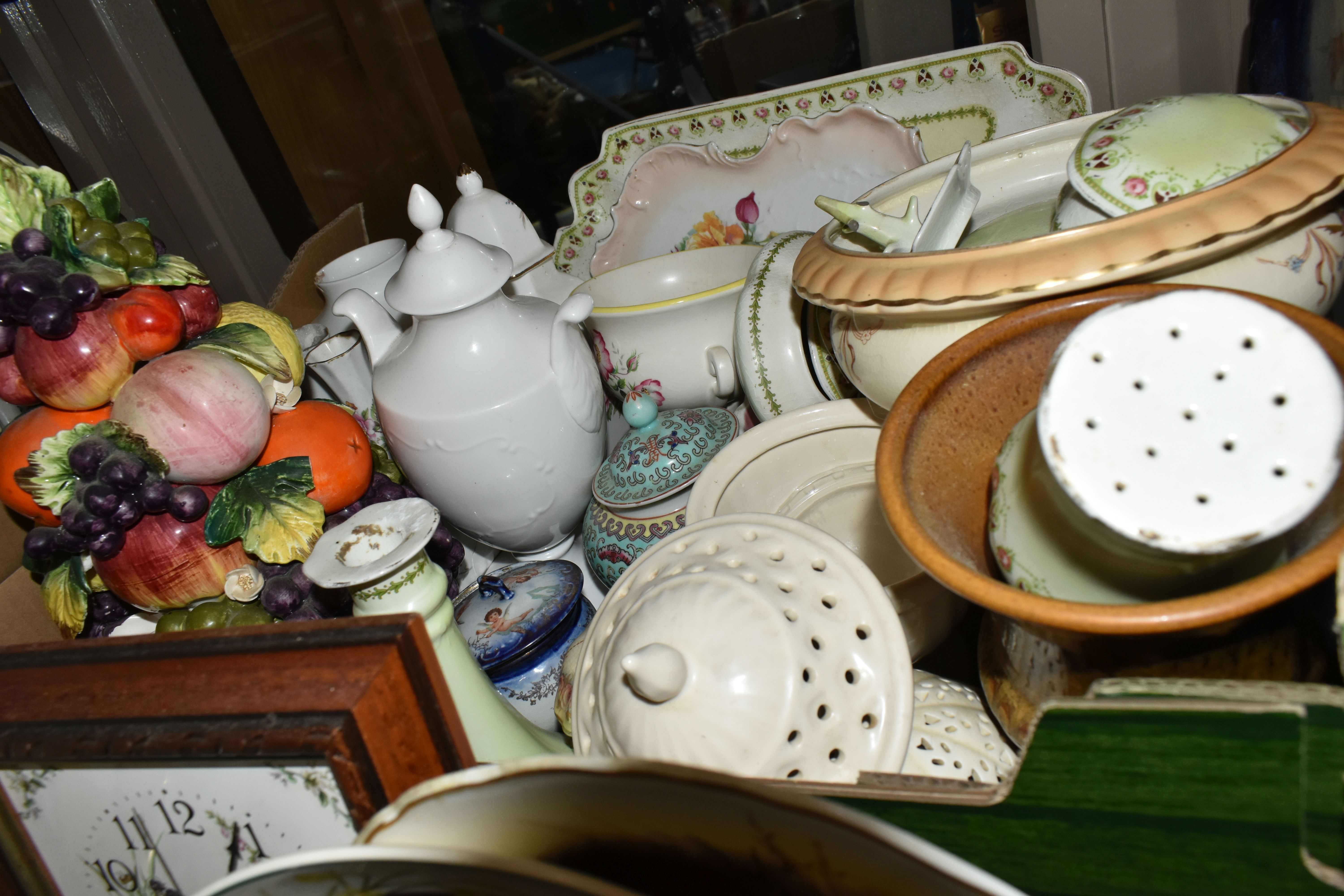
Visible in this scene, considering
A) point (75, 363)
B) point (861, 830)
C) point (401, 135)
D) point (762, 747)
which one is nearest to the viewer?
point (861, 830)

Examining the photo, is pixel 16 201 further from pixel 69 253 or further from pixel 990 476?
pixel 990 476

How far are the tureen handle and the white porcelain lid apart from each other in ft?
0.60

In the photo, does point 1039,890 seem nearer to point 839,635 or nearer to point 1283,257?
point 839,635

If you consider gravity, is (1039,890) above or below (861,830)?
below

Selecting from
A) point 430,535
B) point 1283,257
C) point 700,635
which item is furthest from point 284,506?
point 1283,257

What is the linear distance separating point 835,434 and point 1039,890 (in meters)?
0.38

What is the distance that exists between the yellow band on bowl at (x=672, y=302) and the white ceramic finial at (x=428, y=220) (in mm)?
156

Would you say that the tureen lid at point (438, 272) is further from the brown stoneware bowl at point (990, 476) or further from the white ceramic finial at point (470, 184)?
the brown stoneware bowl at point (990, 476)

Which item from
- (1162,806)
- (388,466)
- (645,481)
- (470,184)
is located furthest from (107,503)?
(1162,806)

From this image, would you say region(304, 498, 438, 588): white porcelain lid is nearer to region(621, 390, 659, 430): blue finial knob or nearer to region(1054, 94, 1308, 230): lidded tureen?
region(621, 390, 659, 430): blue finial knob

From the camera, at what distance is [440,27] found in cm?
125

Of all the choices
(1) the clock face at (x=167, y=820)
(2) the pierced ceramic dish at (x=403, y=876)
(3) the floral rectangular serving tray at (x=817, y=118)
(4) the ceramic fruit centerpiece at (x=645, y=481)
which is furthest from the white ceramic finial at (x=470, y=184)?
(2) the pierced ceramic dish at (x=403, y=876)

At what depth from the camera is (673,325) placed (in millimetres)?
769

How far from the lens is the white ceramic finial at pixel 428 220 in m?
0.69
